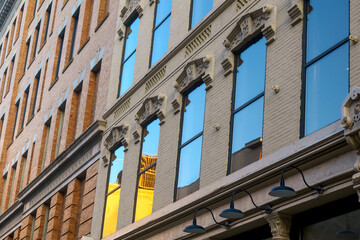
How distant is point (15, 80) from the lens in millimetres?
39031

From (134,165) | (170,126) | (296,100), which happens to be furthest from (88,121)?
(296,100)

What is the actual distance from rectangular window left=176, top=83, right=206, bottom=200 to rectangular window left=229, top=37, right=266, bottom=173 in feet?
5.10

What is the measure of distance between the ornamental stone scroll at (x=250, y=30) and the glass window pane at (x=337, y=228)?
4.00 m

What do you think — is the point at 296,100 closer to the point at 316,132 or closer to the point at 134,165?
the point at 316,132

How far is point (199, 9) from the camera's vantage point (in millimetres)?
17422

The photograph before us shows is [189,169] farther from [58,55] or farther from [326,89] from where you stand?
[58,55]

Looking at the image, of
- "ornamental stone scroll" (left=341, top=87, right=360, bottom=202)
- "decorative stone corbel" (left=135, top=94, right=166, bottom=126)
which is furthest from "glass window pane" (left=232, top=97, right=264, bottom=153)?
"decorative stone corbel" (left=135, top=94, right=166, bottom=126)

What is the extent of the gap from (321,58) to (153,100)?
7.25m

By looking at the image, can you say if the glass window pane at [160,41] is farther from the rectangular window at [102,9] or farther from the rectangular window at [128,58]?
the rectangular window at [102,9]

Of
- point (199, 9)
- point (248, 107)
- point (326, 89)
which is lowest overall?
point (326, 89)

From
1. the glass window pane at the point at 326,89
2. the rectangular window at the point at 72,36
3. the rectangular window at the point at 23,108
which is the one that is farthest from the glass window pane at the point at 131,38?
the rectangular window at the point at 23,108

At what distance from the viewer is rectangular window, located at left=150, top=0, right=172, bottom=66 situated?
19.1m

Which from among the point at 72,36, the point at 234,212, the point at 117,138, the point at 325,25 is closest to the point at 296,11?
the point at 325,25

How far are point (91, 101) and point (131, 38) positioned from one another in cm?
369
